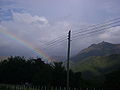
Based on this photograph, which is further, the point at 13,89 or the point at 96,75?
the point at 96,75

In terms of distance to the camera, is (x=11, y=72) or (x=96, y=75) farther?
(x=96, y=75)

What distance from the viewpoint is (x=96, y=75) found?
333 ft

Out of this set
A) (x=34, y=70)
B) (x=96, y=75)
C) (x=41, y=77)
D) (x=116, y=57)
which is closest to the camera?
(x=41, y=77)

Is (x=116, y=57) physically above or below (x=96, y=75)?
above

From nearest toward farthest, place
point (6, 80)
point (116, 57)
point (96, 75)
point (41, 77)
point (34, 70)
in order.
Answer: point (41, 77)
point (34, 70)
point (6, 80)
point (96, 75)
point (116, 57)

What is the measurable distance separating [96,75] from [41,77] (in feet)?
175

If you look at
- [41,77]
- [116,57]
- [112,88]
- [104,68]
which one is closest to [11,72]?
[41,77]

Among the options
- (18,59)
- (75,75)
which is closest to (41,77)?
(75,75)

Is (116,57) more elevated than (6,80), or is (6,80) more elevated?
(116,57)

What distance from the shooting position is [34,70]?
62156 millimetres

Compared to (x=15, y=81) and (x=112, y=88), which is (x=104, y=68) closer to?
(x=15, y=81)

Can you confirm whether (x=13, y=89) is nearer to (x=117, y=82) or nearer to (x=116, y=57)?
(x=117, y=82)

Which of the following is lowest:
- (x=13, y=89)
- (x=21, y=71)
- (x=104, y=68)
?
(x=13, y=89)

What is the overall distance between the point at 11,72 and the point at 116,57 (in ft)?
203
